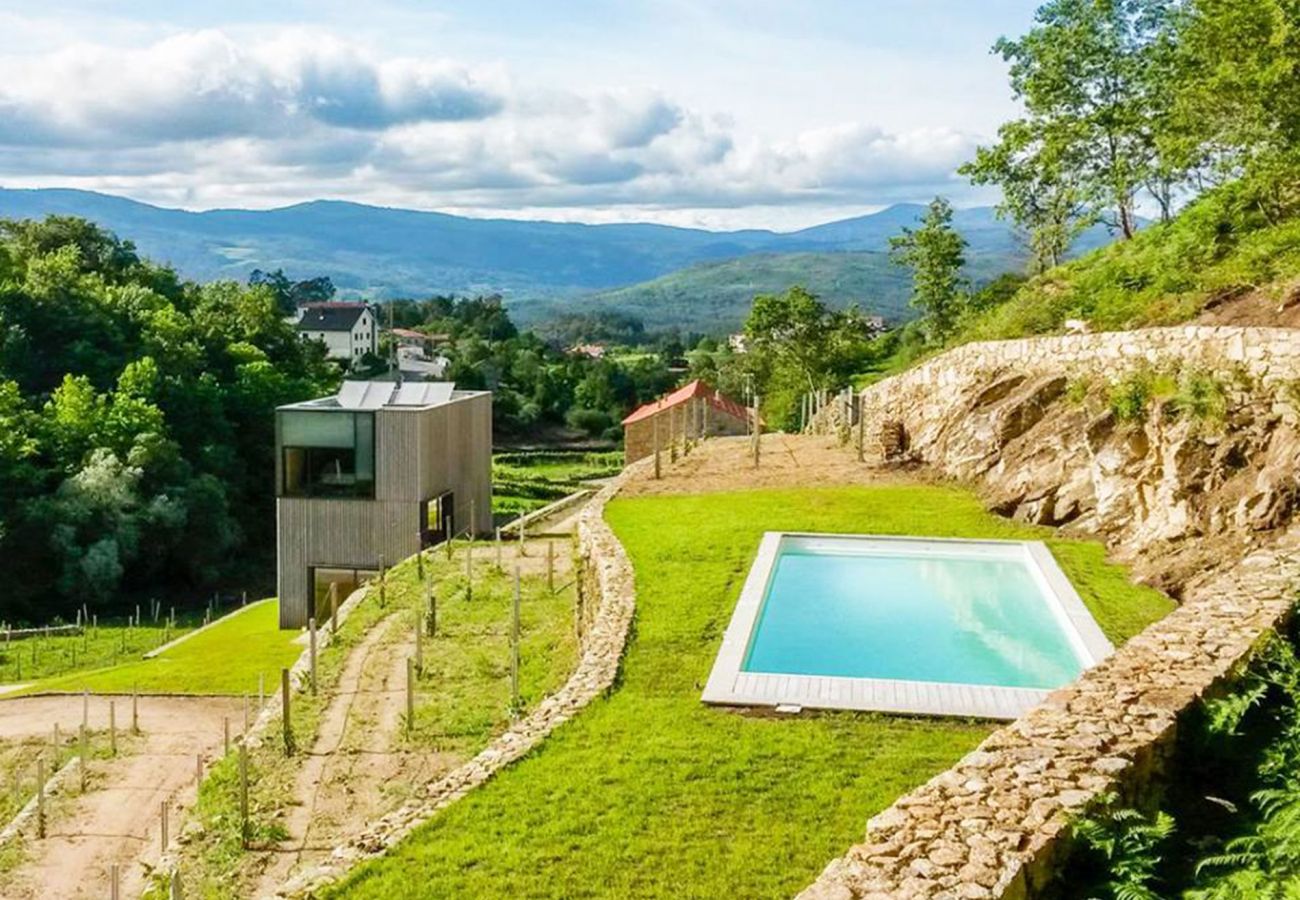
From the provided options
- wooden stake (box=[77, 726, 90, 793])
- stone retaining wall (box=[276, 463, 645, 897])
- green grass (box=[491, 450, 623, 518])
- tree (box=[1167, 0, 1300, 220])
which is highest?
tree (box=[1167, 0, 1300, 220])

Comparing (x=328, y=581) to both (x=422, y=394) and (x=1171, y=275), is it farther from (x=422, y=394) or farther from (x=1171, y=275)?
(x=1171, y=275)

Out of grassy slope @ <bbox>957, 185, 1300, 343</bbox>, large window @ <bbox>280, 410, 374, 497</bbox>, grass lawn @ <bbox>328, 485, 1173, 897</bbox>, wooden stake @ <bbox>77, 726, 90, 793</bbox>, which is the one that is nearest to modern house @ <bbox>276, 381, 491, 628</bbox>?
large window @ <bbox>280, 410, 374, 497</bbox>

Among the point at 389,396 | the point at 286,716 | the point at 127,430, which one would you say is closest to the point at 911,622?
the point at 286,716

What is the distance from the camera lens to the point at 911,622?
486 inches

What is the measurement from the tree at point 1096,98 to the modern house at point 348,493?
14492mm

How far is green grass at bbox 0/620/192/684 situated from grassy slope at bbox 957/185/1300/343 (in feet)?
65.6

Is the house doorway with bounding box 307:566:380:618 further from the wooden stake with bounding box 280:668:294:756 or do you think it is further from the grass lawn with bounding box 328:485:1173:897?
→ the grass lawn with bounding box 328:485:1173:897

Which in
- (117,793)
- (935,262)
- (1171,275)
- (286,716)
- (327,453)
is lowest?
(117,793)

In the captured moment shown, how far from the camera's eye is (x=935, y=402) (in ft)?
67.6

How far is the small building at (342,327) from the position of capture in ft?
314

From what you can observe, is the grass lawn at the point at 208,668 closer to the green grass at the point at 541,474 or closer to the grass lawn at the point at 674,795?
the grass lawn at the point at 674,795

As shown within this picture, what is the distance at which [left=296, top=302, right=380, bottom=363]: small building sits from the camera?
95750 millimetres

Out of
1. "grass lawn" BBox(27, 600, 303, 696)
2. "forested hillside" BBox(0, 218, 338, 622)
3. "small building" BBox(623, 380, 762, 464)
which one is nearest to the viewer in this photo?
"grass lawn" BBox(27, 600, 303, 696)

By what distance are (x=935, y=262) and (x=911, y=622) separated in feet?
85.0
